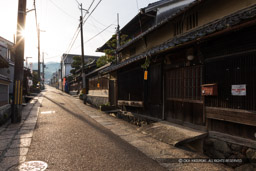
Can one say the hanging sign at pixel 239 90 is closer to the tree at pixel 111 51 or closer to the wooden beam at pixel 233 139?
the wooden beam at pixel 233 139

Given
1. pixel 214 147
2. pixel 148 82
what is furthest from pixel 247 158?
pixel 148 82

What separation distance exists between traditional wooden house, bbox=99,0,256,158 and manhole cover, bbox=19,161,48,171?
5557 millimetres

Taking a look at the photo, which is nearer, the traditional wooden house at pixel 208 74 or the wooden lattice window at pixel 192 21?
the traditional wooden house at pixel 208 74

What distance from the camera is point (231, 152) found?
5.11 metres

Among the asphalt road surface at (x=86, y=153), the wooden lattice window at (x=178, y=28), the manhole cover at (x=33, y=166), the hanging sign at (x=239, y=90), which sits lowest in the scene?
the asphalt road surface at (x=86, y=153)

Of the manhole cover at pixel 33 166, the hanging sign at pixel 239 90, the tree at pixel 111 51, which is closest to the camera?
the manhole cover at pixel 33 166

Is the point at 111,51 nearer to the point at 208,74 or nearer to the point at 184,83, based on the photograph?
the point at 184,83

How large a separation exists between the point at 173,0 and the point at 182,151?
1416cm

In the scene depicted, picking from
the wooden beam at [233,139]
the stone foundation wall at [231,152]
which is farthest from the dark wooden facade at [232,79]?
the stone foundation wall at [231,152]

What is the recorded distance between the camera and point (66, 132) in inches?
322

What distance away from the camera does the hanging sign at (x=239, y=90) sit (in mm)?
4938

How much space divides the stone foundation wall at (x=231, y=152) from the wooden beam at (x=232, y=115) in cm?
74

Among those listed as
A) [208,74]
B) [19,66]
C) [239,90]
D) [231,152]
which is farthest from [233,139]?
[19,66]

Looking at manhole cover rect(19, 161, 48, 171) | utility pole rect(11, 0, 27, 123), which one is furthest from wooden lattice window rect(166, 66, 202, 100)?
utility pole rect(11, 0, 27, 123)
